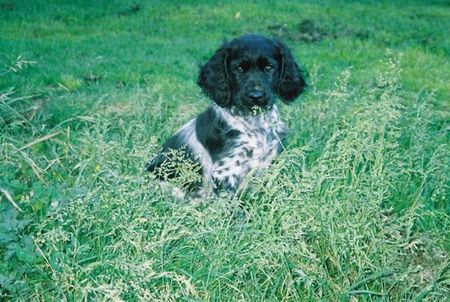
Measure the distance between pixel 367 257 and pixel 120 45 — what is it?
6850 mm

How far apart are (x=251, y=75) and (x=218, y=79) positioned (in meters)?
0.28

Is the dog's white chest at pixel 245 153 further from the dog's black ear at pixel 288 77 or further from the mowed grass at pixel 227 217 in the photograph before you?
the dog's black ear at pixel 288 77

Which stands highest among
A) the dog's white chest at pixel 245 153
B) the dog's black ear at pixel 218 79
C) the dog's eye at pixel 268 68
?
the dog's eye at pixel 268 68

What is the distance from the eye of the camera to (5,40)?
9.72 meters

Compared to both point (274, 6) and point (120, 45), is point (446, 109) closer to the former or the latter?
point (120, 45)

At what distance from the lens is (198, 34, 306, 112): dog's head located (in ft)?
15.9

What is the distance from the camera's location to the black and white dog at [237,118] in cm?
482

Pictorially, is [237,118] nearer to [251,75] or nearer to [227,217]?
[251,75]

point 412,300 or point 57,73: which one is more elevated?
point 412,300

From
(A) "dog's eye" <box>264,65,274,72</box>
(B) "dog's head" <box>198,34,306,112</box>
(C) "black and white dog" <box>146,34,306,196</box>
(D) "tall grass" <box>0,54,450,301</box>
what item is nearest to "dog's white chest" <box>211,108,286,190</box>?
(C) "black and white dog" <box>146,34,306,196</box>

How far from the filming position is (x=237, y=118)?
4.96m

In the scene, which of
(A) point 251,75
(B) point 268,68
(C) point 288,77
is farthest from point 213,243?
(C) point 288,77

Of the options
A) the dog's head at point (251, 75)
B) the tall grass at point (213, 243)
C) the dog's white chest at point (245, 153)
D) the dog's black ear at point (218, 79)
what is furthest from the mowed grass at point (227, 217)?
the dog's black ear at point (218, 79)

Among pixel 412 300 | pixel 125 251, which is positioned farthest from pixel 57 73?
pixel 412 300
